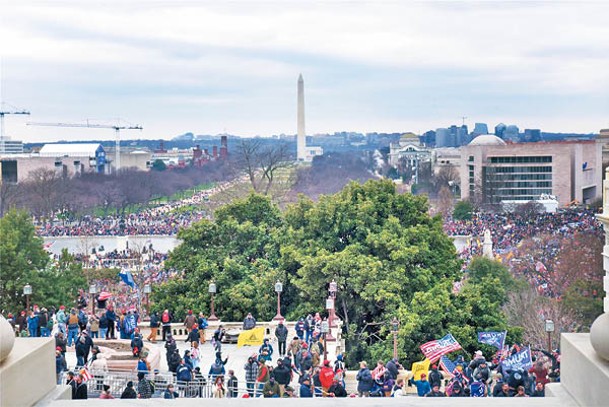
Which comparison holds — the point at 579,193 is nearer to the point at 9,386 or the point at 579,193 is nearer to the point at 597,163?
the point at 597,163

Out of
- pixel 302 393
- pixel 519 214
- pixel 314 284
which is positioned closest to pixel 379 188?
pixel 314 284

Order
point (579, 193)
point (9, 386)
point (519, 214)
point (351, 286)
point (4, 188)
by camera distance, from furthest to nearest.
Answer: point (579, 193) < point (4, 188) < point (519, 214) < point (351, 286) < point (9, 386)

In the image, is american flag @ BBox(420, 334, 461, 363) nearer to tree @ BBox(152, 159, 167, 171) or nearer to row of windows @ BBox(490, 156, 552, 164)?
row of windows @ BBox(490, 156, 552, 164)

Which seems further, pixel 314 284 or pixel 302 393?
pixel 314 284

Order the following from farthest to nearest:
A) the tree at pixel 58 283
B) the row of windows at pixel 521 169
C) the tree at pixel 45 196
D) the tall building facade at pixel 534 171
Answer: the row of windows at pixel 521 169 → the tall building facade at pixel 534 171 → the tree at pixel 45 196 → the tree at pixel 58 283

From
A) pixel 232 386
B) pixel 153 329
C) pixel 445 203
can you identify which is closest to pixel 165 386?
pixel 232 386

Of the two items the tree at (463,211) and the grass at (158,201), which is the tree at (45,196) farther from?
the tree at (463,211)

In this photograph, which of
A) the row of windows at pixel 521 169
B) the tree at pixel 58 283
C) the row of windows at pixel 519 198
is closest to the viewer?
the tree at pixel 58 283

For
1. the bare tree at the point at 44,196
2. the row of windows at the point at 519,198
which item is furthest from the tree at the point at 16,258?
the row of windows at the point at 519,198
